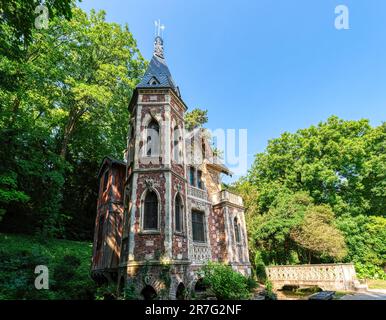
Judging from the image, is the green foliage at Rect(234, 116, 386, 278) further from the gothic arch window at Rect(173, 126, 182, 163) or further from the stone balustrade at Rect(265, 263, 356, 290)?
the gothic arch window at Rect(173, 126, 182, 163)

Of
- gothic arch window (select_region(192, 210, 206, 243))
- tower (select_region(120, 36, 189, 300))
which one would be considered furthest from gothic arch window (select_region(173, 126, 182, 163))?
gothic arch window (select_region(192, 210, 206, 243))

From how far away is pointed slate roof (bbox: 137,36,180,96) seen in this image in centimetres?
1602

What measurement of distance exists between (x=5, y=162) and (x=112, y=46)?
16.6 m

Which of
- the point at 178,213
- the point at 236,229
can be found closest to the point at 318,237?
the point at 236,229

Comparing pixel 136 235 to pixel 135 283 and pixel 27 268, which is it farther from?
pixel 27 268

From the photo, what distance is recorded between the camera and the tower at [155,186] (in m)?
12.0

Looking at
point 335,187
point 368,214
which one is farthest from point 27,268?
point 368,214

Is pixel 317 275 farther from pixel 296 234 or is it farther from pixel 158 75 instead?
pixel 158 75

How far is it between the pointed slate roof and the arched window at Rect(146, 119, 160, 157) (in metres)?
2.68

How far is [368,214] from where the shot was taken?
95.0ft

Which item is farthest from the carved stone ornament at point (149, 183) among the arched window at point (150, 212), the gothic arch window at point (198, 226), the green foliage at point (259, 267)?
the green foliage at point (259, 267)

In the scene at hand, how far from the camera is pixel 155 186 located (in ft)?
44.2

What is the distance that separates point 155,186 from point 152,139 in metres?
3.19

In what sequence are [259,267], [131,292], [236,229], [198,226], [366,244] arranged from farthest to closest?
[366,244]
[259,267]
[236,229]
[198,226]
[131,292]
